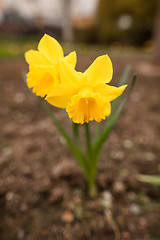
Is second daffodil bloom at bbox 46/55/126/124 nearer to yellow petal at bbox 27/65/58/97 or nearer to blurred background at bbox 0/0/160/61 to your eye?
yellow petal at bbox 27/65/58/97

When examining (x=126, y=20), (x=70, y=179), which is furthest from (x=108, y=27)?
(x=70, y=179)

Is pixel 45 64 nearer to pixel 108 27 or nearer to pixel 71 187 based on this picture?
pixel 71 187

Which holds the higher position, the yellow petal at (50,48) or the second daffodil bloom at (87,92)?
the yellow petal at (50,48)

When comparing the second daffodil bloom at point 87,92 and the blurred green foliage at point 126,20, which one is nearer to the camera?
the second daffodil bloom at point 87,92

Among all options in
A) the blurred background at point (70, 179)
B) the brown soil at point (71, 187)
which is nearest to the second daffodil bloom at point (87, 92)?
the blurred background at point (70, 179)

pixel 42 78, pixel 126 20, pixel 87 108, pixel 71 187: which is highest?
pixel 126 20

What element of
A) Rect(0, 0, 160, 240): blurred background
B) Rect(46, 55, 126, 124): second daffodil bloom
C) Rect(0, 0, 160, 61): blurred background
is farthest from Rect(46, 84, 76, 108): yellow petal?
Rect(0, 0, 160, 61): blurred background

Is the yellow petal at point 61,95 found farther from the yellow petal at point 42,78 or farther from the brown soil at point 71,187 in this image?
the brown soil at point 71,187
